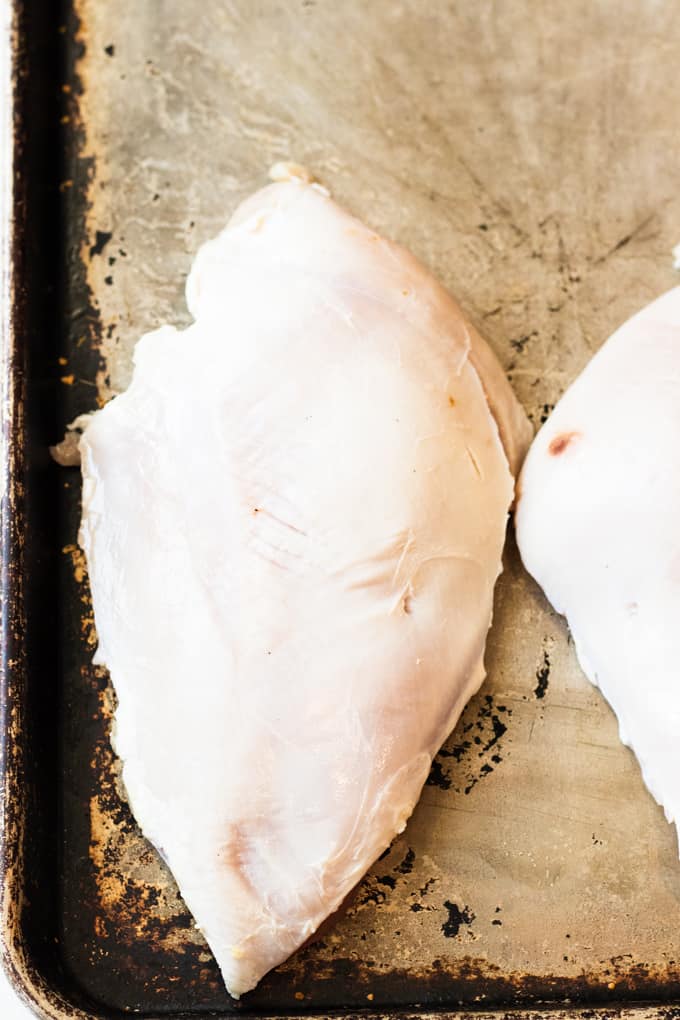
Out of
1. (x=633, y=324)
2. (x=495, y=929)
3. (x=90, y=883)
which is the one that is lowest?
(x=495, y=929)

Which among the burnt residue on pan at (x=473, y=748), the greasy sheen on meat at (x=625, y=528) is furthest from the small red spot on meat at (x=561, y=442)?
the burnt residue on pan at (x=473, y=748)

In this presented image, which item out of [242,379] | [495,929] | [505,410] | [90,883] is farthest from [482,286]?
[90,883]

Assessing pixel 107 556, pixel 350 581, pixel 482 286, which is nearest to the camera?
pixel 350 581

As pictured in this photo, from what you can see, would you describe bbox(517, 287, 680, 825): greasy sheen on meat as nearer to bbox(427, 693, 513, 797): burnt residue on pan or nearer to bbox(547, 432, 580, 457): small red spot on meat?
bbox(547, 432, 580, 457): small red spot on meat

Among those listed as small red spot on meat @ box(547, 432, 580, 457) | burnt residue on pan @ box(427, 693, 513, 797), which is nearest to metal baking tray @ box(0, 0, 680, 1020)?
burnt residue on pan @ box(427, 693, 513, 797)

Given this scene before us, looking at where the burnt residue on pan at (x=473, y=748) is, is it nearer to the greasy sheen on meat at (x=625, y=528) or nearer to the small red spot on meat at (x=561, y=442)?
the greasy sheen on meat at (x=625, y=528)

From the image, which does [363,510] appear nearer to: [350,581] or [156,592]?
[350,581]

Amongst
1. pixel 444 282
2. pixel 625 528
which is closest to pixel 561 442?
pixel 625 528
